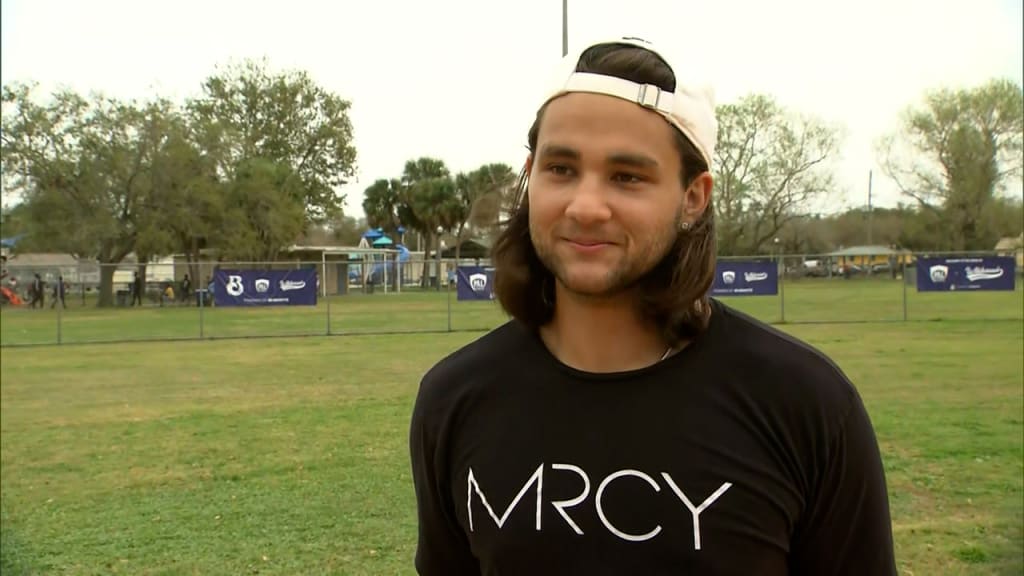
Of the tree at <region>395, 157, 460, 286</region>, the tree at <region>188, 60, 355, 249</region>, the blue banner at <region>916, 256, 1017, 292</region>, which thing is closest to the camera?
the blue banner at <region>916, 256, 1017, 292</region>

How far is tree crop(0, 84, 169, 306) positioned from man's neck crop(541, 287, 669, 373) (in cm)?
4143

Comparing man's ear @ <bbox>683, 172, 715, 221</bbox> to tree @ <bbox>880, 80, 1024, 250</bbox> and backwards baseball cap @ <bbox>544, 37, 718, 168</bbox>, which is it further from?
tree @ <bbox>880, 80, 1024, 250</bbox>

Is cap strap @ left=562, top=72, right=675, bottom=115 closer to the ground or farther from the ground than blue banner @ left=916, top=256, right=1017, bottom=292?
farther from the ground

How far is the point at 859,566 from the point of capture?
1619 mm

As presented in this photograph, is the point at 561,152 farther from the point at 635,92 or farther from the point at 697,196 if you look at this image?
the point at 697,196

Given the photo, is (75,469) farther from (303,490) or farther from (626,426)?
(626,426)

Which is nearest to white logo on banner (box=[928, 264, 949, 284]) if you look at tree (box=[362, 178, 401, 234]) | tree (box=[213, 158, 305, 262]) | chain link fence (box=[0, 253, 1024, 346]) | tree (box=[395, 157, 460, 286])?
chain link fence (box=[0, 253, 1024, 346])

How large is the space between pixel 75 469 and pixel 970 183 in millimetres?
59405

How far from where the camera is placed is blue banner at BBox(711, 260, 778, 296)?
23.0 meters

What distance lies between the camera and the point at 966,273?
22844 millimetres

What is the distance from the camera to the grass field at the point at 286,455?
16.8 feet

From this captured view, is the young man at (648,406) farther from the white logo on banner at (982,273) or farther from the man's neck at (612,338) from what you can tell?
the white logo on banner at (982,273)

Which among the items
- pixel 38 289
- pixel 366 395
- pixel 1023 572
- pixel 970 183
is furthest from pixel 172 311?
pixel 970 183

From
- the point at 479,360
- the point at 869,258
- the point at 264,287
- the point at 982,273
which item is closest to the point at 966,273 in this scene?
the point at 982,273
